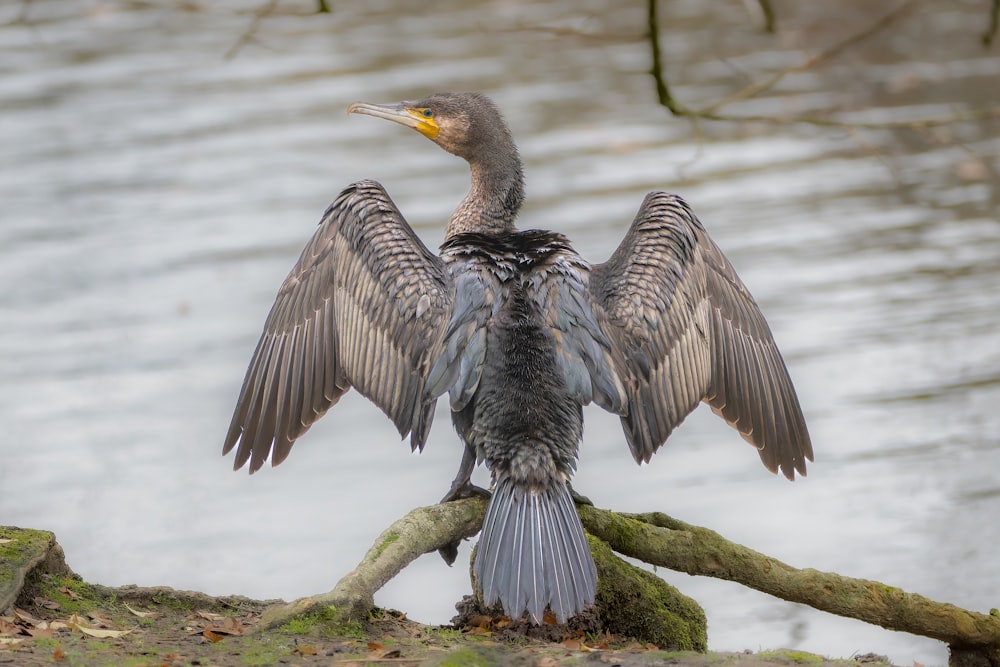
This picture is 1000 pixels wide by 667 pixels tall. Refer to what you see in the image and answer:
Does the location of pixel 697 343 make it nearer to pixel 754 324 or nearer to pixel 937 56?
pixel 754 324

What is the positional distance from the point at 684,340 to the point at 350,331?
1.25 metres

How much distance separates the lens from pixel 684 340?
17.9 ft

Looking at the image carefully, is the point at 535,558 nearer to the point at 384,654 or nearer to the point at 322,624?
the point at 384,654

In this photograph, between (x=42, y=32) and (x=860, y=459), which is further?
(x=42, y=32)

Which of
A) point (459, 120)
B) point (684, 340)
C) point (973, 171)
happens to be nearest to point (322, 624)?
point (684, 340)

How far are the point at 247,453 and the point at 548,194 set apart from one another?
23.5ft

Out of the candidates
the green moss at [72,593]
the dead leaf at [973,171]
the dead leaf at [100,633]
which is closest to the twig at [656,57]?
the dead leaf at [100,633]

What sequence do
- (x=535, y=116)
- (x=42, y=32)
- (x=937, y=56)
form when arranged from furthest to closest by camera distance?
(x=42, y=32)
(x=937, y=56)
(x=535, y=116)

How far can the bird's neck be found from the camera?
6.32 meters

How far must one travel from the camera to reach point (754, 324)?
230 inches

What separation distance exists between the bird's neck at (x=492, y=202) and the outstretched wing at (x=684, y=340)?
0.82 m

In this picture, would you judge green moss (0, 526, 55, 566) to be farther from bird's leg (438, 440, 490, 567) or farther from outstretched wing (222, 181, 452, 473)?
bird's leg (438, 440, 490, 567)

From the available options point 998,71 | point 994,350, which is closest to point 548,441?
point 994,350

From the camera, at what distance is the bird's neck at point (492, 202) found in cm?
632
